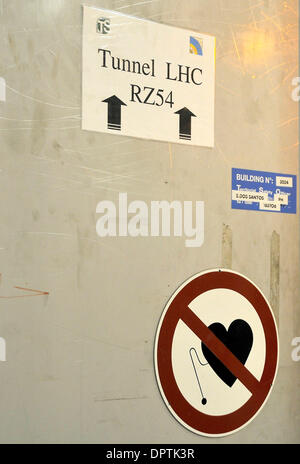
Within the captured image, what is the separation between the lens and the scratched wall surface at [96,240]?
1561 mm

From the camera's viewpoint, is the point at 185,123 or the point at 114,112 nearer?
the point at 114,112

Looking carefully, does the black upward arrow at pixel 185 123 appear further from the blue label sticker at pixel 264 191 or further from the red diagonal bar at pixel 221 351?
the red diagonal bar at pixel 221 351

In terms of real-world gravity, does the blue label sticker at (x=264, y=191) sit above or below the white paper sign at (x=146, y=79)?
below

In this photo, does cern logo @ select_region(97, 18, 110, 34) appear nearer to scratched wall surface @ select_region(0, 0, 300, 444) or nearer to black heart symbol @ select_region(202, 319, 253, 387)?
scratched wall surface @ select_region(0, 0, 300, 444)

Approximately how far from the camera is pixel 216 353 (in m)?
1.80

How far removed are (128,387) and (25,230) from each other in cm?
51

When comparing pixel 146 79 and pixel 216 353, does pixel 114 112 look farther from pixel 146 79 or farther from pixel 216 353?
pixel 216 353

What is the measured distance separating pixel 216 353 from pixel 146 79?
32.0 inches

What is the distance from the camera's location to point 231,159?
1880 mm

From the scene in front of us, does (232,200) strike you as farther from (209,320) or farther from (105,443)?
(105,443)

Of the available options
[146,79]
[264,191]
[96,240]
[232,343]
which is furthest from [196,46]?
[232,343]

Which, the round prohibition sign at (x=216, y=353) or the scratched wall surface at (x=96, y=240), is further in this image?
the round prohibition sign at (x=216, y=353)

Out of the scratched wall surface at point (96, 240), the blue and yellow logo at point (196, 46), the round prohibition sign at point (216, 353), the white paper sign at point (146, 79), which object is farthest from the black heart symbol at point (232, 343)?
the blue and yellow logo at point (196, 46)

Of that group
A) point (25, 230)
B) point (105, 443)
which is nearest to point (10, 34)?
point (25, 230)
